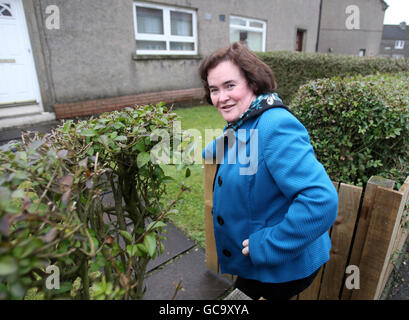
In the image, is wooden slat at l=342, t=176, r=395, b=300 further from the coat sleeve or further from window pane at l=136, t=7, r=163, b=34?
window pane at l=136, t=7, r=163, b=34

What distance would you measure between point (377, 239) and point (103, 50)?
8324 mm

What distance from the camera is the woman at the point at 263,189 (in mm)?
1229

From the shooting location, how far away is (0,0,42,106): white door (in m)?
6.45

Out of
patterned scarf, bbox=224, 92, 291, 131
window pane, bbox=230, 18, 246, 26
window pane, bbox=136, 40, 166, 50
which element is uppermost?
window pane, bbox=230, 18, 246, 26

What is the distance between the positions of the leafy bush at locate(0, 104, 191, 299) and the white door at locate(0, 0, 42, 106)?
7.02 m

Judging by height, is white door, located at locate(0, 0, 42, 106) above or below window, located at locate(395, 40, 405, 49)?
below

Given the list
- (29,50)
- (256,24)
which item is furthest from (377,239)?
(256,24)

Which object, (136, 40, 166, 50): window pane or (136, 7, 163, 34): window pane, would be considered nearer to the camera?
(136, 7, 163, 34): window pane

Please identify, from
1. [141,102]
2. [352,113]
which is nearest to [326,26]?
[141,102]

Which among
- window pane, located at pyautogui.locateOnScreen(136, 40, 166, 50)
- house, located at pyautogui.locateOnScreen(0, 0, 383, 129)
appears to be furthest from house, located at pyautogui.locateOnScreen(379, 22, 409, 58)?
window pane, located at pyautogui.locateOnScreen(136, 40, 166, 50)

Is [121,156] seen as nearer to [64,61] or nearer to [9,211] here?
[9,211]

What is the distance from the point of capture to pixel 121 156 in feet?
4.37

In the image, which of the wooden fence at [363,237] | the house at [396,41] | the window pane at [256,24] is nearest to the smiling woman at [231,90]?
the wooden fence at [363,237]
